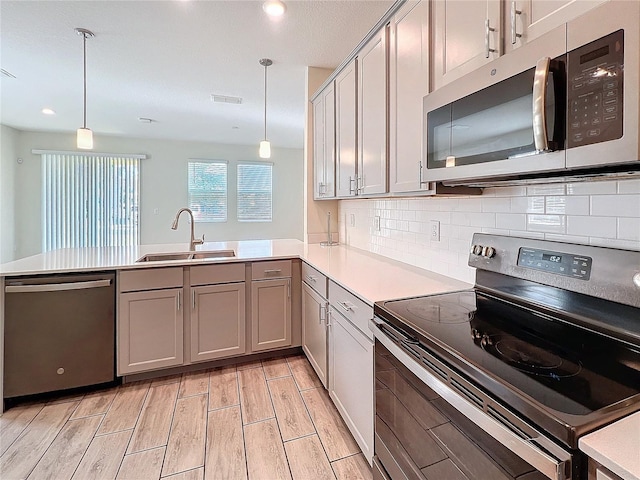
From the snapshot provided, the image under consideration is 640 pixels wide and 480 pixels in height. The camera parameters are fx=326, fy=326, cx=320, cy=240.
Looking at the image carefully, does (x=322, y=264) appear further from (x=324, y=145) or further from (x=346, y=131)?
(x=324, y=145)

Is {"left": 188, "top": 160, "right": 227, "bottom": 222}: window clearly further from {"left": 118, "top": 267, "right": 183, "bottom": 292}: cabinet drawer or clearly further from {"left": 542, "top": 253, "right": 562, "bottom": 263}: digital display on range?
{"left": 542, "top": 253, "right": 562, "bottom": 263}: digital display on range

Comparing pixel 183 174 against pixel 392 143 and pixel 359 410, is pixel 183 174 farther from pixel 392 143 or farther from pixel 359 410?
pixel 359 410

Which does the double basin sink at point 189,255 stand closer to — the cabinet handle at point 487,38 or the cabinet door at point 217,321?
the cabinet door at point 217,321

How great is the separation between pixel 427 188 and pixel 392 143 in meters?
0.44

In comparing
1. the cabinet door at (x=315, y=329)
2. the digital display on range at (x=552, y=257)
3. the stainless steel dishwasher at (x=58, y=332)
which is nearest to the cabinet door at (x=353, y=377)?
the cabinet door at (x=315, y=329)

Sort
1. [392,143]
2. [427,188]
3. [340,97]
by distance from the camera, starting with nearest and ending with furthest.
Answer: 1. [427,188]
2. [392,143]
3. [340,97]

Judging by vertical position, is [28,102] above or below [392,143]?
above

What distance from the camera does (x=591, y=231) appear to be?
113cm

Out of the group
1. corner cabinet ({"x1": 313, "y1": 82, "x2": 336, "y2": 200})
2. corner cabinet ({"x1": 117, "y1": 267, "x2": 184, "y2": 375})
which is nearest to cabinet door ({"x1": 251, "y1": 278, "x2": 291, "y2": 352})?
corner cabinet ({"x1": 117, "y1": 267, "x2": 184, "y2": 375})

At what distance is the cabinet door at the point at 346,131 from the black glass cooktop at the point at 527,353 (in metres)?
1.27

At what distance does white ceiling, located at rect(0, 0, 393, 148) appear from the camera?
7.31 ft

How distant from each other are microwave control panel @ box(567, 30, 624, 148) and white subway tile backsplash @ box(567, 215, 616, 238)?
45 cm

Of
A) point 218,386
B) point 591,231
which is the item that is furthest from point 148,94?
point 591,231

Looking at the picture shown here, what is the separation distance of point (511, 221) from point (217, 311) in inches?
80.6
